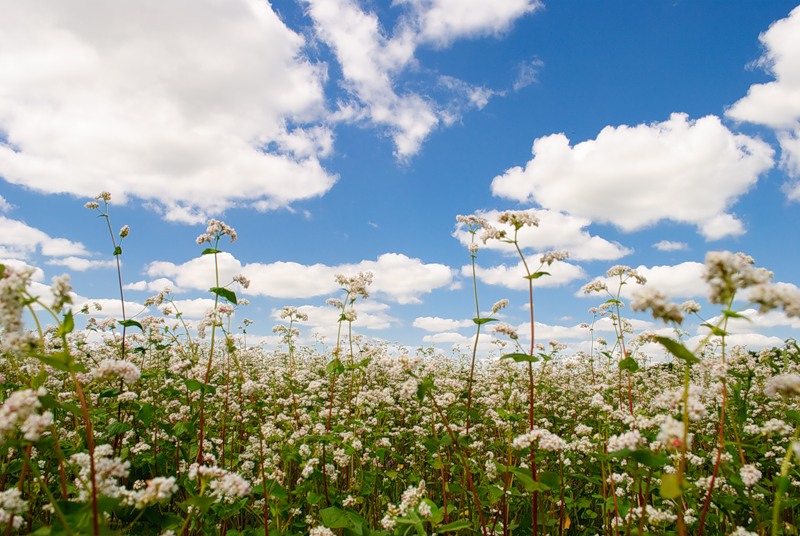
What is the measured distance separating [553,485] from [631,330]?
4740 millimetres

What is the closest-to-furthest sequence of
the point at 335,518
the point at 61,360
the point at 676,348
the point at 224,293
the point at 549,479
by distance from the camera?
the point at 676,348 → the point at 61,360 → the point at 549,479 → the point at 335,518 → the point at 224,293

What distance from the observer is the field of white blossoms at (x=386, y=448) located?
2.84 metres

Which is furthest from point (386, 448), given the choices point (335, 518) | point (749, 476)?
point (749, 476)

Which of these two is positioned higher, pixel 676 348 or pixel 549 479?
pixel 676 348

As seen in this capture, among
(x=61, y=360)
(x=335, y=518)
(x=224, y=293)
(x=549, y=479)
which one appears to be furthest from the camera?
(x=224, y=293)

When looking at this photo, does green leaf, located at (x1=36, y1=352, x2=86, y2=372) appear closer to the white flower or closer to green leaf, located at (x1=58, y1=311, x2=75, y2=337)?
green leaf, located at (x1=58, y1=311, x2=75, y2=337)

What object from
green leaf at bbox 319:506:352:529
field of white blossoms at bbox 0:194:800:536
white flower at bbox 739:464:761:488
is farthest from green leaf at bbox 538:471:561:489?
green leaf at bbox 319:506:352:529

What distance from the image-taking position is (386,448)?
7203 mm

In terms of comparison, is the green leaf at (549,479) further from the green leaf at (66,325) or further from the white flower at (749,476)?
the green leaf at (66,325)

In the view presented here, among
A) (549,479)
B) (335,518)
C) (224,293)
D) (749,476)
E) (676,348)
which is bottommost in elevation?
(335,518)

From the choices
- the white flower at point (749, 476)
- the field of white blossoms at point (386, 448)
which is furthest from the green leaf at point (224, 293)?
the white flower at point (749, 476)

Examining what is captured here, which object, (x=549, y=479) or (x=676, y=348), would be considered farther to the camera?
(x=549, y=479)

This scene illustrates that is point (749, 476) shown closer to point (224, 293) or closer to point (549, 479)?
point (549, 479)

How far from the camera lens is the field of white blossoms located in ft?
9.32
